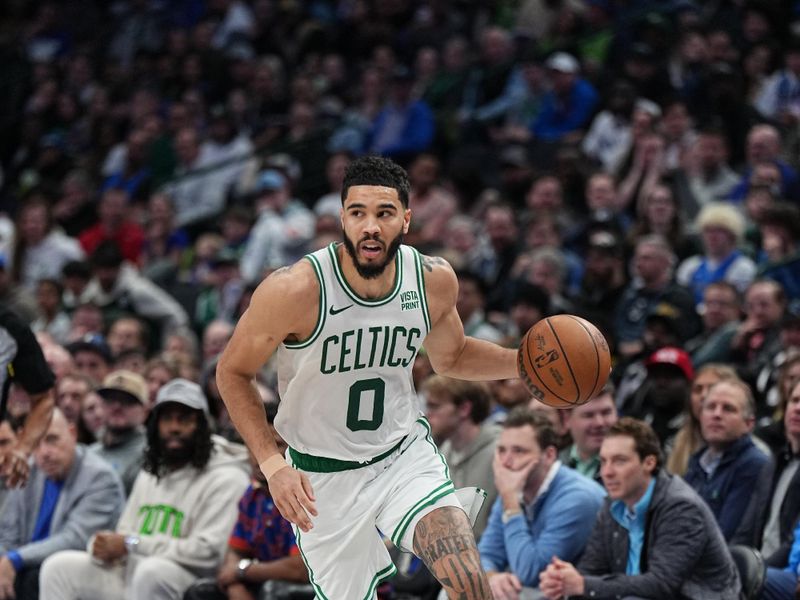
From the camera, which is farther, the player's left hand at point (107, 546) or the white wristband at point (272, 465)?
the player's left hand at point (107, 546)

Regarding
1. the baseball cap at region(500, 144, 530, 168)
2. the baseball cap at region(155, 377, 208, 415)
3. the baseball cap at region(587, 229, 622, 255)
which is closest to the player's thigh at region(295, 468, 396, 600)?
the baseball cap at region(155, 377, 208, 415)

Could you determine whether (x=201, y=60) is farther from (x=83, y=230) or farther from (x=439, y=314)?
(x=439, y=314)

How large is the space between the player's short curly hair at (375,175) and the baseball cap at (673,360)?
10.7 feet

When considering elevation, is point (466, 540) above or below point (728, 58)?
below

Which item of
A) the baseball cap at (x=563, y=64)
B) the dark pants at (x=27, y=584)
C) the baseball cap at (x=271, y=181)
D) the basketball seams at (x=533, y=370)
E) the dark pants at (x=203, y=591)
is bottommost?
the dark pants at (x=27, y=584)

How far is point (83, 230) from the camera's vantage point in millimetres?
14789

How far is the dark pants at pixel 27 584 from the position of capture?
7.71 m

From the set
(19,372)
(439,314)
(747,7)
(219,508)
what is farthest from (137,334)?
(747,7)

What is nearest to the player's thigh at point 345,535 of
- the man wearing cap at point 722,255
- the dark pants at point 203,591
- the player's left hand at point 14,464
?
the player's left hand at point 14,464

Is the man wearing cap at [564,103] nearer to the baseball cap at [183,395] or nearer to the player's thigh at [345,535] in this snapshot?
the baseball cap at [183,395]

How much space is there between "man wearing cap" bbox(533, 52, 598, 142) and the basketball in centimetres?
805

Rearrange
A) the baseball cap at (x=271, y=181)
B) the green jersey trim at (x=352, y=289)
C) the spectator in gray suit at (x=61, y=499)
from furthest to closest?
the baseball cap at (x=271, y=181), the spectator in gray suit at (x=61, y=499), the green jersey trim at (x=352, y=289)

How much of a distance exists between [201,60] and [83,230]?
127 inches

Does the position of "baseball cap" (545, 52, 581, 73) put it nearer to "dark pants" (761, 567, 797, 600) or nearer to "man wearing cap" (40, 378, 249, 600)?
"man wearing cap" (40, 378, 249, 600)
